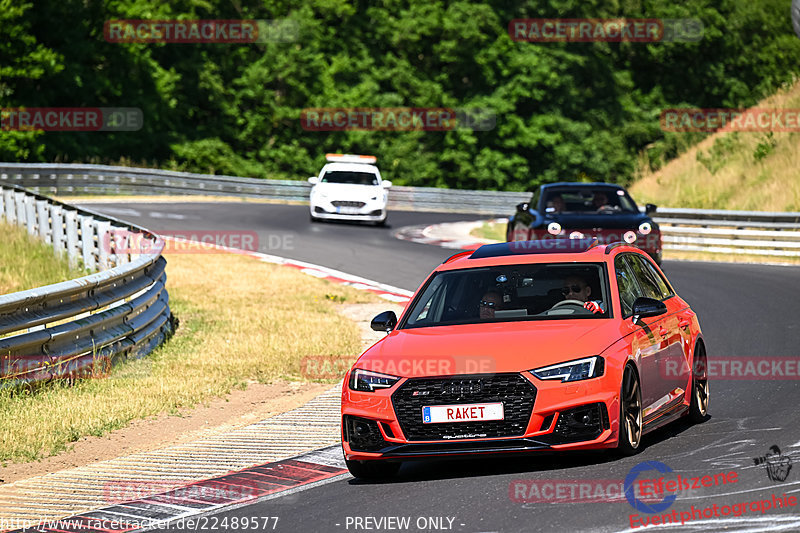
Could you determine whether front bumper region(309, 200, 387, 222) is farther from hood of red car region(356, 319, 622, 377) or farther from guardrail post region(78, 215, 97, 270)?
hood of red car region(356, 319, 622, 377)

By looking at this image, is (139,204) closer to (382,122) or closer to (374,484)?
(382,122)

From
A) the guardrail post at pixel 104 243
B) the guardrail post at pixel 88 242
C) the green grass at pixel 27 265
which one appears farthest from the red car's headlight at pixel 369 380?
the guardrail post at pixel 88 242

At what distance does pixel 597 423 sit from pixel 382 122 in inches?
2186

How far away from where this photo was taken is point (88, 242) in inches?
741

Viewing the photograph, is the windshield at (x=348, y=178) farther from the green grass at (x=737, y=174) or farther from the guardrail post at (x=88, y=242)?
the guardrail post at (x=88, y=242)

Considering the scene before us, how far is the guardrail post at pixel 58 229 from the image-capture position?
20.2m

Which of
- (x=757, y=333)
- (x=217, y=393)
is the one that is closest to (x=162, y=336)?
(x=217, y=393)

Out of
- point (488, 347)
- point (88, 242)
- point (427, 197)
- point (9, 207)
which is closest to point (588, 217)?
point (88, 242)

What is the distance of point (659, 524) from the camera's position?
20.9 ft

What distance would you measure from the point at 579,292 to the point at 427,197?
3936 cm

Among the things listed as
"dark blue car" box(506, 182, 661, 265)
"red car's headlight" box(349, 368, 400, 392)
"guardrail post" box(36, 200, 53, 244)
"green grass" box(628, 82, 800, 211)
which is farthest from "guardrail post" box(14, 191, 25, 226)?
"green grass" box(628, 82, 800, 211)

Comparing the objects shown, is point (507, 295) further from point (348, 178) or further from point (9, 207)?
point (348, 178)

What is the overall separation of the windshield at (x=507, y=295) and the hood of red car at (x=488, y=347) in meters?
0.28

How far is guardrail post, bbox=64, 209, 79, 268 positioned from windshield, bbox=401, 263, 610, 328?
37.0 feet
